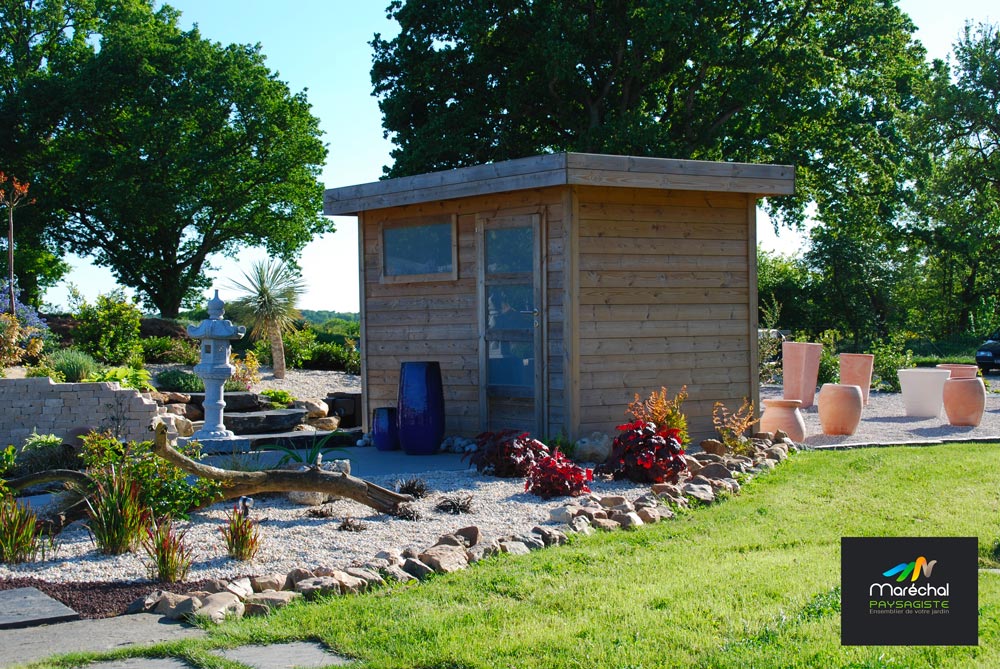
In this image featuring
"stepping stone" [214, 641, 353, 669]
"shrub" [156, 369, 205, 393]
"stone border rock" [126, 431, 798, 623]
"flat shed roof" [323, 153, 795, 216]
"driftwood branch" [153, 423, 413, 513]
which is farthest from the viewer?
"shrub" [156, 369, 205, 393]

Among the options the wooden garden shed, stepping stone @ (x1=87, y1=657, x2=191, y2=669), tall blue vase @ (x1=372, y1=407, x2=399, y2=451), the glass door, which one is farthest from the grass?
tall blue vase @ (x1=372, y1=407, x2=399, y2=451)

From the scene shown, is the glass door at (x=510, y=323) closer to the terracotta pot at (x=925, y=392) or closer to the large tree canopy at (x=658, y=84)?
the terracotta pot at (x=925, y=392)

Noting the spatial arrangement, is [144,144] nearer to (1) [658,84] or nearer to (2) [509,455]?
(1) [658,84]

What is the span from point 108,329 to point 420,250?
632 cm

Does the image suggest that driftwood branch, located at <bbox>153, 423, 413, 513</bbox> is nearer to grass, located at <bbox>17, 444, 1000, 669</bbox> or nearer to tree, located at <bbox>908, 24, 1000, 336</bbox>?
grass, located at <bbox>17, 444, 1000, 669</bbox>

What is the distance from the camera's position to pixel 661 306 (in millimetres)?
8797

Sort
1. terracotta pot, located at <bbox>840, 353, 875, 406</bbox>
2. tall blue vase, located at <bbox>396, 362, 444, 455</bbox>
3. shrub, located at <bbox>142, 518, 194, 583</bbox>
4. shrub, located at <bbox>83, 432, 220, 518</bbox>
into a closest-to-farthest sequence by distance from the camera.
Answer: shrub, located at <bbox>142, 518, 194, 583</bbox>
shrub, located at <bbox>83, 432, 220, 518</bbox>
tall blue vase, located at <bbox>396, 362, 444, 455</bbox>
terracotta pot, located at <bbox>840, 353, 875, 406</bbox>

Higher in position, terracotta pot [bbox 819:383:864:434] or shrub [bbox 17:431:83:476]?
terracotta pot [bbox 819:383:864:434]

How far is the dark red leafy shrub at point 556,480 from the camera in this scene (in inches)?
254

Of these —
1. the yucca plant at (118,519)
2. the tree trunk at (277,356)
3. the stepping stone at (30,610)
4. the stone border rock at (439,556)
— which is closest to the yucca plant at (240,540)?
the stone border rock at (439,556)

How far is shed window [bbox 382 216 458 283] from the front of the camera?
9367mm

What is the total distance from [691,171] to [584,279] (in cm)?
138

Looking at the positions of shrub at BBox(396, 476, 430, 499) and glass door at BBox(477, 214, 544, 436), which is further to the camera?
glass door at BBox(477, 214, 544, 436)

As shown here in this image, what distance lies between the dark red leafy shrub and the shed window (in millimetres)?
3179
